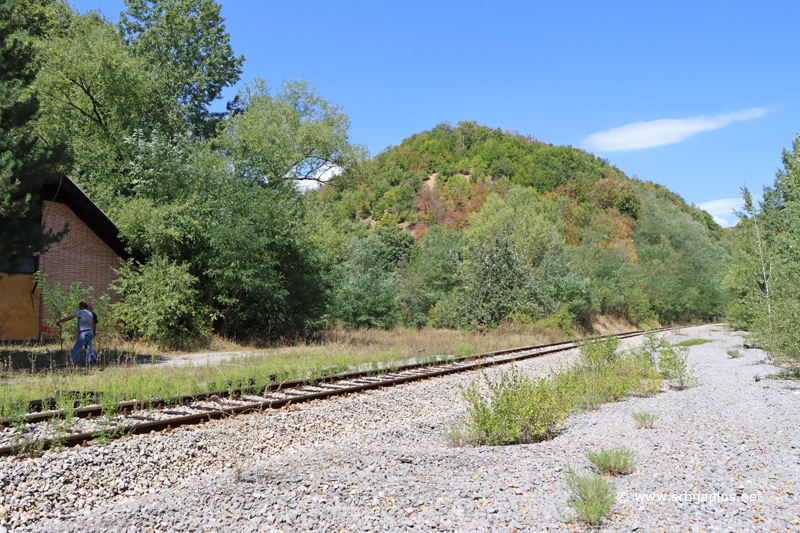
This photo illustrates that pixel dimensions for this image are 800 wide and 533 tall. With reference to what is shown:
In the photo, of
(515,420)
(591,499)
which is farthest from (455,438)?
(591,499)

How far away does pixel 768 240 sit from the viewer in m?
28.6

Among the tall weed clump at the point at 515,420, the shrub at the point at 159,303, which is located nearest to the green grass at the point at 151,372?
the shrub at the point at 159,303

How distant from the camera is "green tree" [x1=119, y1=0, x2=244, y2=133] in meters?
31.3

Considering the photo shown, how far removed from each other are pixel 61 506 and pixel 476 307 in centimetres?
2743

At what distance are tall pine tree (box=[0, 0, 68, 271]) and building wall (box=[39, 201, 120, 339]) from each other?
4939 mm

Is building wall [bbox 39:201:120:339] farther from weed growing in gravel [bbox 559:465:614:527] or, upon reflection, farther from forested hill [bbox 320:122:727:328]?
weed growing in gravel [bbox 559:465:614:527]

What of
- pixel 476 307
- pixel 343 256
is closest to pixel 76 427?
pixel 343 256

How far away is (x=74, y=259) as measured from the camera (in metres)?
18.4

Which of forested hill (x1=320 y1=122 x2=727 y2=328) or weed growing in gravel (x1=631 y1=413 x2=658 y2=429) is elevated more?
forested hill (x1=320 y1=122 x2=727 y2=328)

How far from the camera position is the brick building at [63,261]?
56.0 ft

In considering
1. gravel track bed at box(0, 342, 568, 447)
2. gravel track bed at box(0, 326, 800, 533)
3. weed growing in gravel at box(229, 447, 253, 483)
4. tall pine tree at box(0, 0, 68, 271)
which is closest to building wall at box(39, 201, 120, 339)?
tall pine tree at box(0, 0, 68, 271)

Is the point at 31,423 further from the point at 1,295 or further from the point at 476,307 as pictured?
the point at 476,307

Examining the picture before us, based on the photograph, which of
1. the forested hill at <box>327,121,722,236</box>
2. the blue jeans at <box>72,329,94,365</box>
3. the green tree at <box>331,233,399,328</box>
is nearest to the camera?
the blue jeans at <box>72,329,94,365</box>

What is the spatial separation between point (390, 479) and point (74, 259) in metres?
17.6
